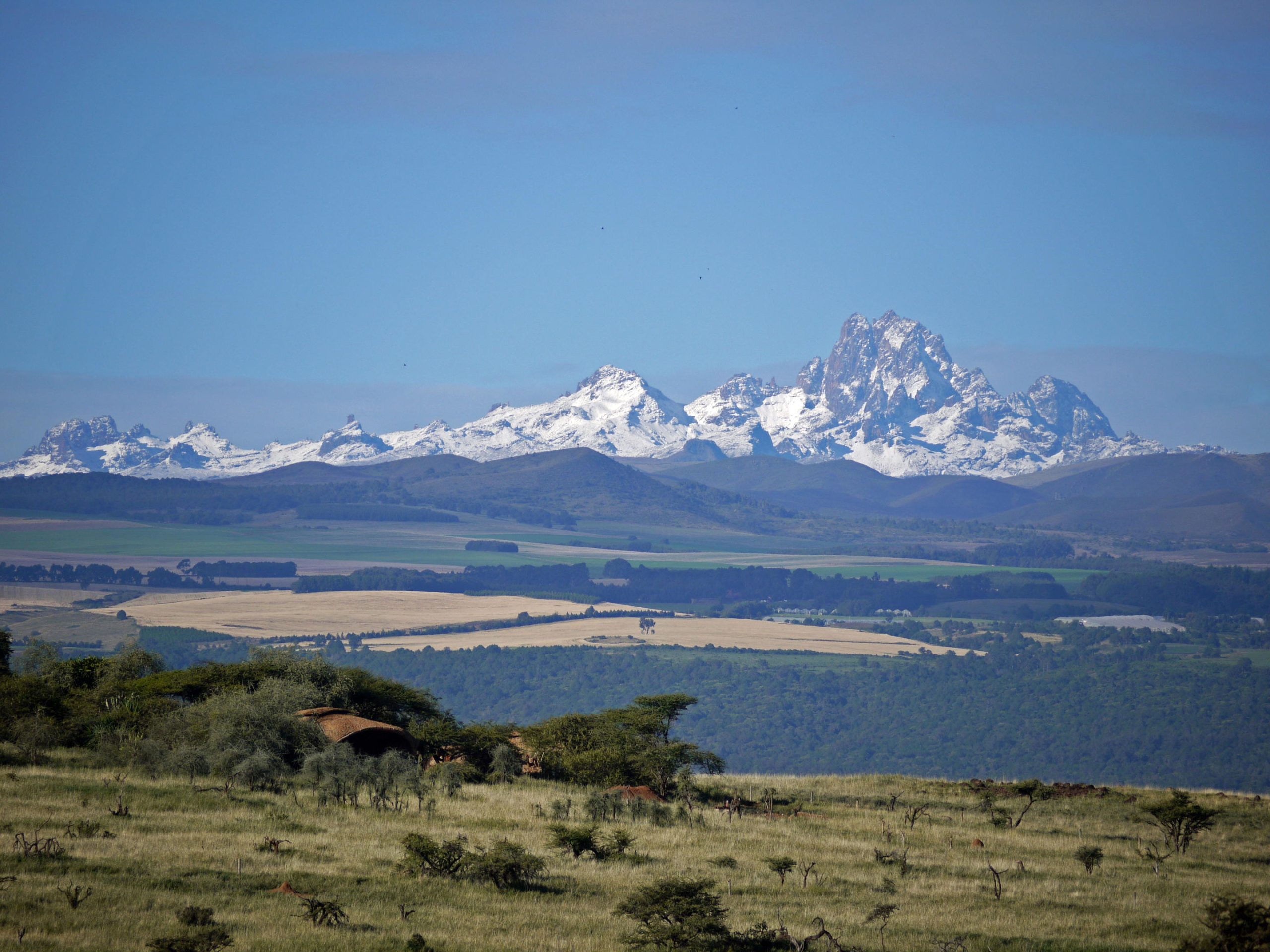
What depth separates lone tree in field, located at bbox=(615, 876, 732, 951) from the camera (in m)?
25.3

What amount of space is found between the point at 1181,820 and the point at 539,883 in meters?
26.4

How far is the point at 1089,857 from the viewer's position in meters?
36.8

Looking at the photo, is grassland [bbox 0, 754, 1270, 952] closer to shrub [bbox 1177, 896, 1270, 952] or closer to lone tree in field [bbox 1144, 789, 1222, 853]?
lone tree in field [bbox 1144, 789, 1222, 853]

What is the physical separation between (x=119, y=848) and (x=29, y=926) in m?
6.92

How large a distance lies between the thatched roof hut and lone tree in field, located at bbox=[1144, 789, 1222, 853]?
30.5 meters

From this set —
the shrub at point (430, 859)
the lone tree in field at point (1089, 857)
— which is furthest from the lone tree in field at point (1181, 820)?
the shrub at point (430, 859)

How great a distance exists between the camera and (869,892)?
32156mm

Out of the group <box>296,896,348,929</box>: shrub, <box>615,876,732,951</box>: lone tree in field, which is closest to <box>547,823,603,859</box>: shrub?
<box>615,876,732,951</box>: lone tree in field

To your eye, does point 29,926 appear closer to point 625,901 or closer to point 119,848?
point 119,848

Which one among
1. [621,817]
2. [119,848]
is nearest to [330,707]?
[621,817]

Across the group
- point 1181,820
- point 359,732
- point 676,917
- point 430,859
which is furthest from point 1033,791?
point 430,859

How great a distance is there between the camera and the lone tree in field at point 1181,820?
4256cm

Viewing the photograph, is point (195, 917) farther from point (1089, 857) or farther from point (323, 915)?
point (1089, 857)

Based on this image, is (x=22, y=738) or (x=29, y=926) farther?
(x=22, y=738)
